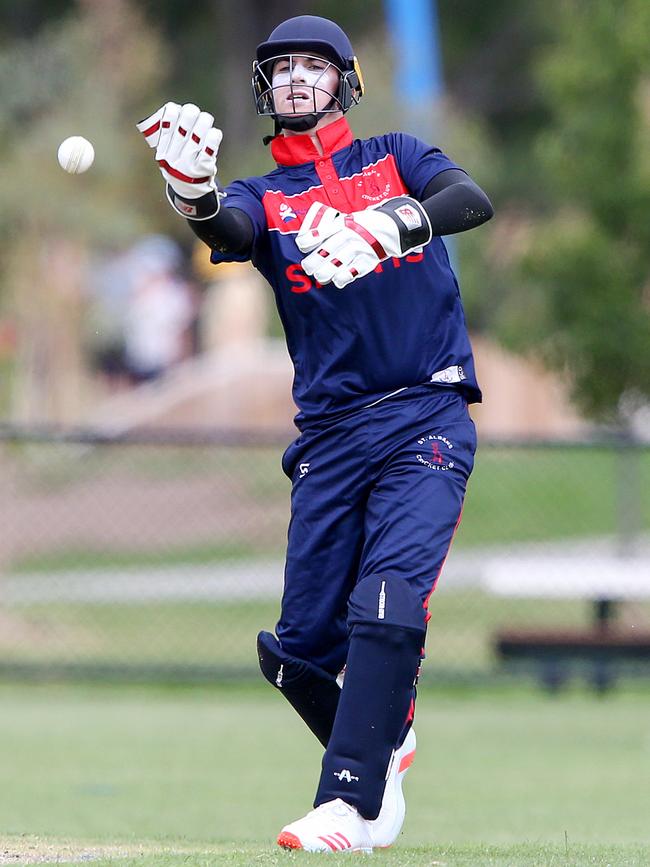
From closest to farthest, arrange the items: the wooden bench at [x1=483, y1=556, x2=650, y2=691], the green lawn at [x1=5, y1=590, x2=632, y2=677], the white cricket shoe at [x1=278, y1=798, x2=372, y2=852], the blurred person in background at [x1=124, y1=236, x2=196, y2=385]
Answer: the white cricket shoe at [x1=278, y1=798, x2=372, y2=852] → the wooden bench at [x1=483, y1=556, x2=650, y2=691] → the green lawn at [x1=5, y1=590, x2=632, y2=677] → the blurred person in background at [x1=124, y1=236, x2=196, y2=385]

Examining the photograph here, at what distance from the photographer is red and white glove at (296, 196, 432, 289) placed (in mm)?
4195

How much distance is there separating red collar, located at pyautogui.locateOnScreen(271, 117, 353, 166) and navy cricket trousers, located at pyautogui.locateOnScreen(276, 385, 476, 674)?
0.77 metres

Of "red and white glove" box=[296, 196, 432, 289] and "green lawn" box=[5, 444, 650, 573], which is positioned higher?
"red and white glove" box=[296, 196, 432, 289]

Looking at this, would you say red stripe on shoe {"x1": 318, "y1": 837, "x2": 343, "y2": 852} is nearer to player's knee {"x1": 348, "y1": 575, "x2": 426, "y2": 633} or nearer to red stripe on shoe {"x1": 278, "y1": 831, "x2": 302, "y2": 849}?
red stripe on shoe {"x1": 278, "y1": 831, "x2": 302, "y2": 849}

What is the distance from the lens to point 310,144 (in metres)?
4.70

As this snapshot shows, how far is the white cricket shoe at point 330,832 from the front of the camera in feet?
13.5

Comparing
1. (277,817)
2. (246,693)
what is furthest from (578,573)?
(277,817)

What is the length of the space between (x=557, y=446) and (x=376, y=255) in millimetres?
6717

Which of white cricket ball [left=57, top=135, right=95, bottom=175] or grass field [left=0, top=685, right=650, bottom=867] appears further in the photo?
white cricket ball [left=57, top=135, right=95, bottom=175]

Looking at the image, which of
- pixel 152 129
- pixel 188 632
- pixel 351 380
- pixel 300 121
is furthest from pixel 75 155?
pixel 188 632

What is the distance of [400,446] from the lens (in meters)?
4.49

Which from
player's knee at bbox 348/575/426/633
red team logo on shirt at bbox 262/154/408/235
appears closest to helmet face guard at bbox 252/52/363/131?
red team logo on shirt at bbox 262/154/408/235

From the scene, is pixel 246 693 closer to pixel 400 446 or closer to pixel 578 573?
pixel 578 573

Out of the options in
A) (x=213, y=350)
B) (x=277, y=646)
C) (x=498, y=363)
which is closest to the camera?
(x=277, y=646)
